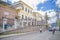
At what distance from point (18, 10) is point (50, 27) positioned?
0.60 meters

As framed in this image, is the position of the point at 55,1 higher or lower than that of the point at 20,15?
higher

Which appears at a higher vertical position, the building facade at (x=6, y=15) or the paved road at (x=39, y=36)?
the building facade at (x=6, y=15)

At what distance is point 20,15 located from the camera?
214 cm

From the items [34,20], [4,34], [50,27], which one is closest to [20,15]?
[34,20]

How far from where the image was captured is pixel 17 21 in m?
2.14

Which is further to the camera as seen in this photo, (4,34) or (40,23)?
(40,23)

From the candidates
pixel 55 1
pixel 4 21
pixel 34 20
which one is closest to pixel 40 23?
pixel 34 20

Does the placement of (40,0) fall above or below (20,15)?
above

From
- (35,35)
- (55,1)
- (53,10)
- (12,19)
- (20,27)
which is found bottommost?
(35,35)

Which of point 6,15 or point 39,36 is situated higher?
point 6,15

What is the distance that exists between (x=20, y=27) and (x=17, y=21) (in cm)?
11

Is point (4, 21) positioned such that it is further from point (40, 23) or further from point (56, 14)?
point (56, 14)

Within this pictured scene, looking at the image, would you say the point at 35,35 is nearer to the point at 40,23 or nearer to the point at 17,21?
the point at 40,23

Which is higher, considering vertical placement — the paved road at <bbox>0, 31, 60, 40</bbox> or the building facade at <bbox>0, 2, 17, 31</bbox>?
the building facade at <bbox>0, 2, 17, 31</bbox>
